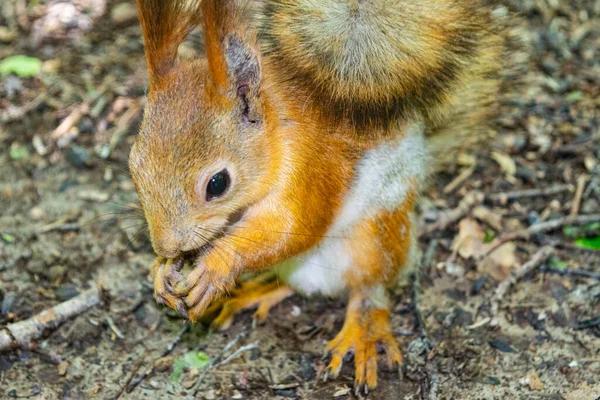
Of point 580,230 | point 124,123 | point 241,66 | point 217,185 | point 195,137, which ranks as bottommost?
point 580,230

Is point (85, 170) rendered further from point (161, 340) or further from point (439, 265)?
point (439, 265)

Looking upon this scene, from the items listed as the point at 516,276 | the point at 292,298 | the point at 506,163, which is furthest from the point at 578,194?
the point at 292,298

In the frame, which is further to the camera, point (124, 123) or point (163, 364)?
point (124, 123)

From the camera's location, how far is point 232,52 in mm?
2256

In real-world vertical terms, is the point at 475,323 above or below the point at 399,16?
below

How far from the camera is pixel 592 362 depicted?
2.63 meters

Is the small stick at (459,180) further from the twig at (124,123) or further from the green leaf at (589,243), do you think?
the twig at (124,123)

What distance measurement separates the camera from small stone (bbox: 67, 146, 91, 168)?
363cm

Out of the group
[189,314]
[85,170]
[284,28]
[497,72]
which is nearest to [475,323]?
[497,72]

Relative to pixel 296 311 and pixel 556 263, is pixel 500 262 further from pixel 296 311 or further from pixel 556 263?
pixel 296 311

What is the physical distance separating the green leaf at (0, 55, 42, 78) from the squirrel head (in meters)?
2.07

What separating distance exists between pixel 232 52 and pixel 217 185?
39 cm

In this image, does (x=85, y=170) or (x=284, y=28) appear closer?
(x=284, y=28)

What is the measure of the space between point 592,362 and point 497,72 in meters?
1.08
